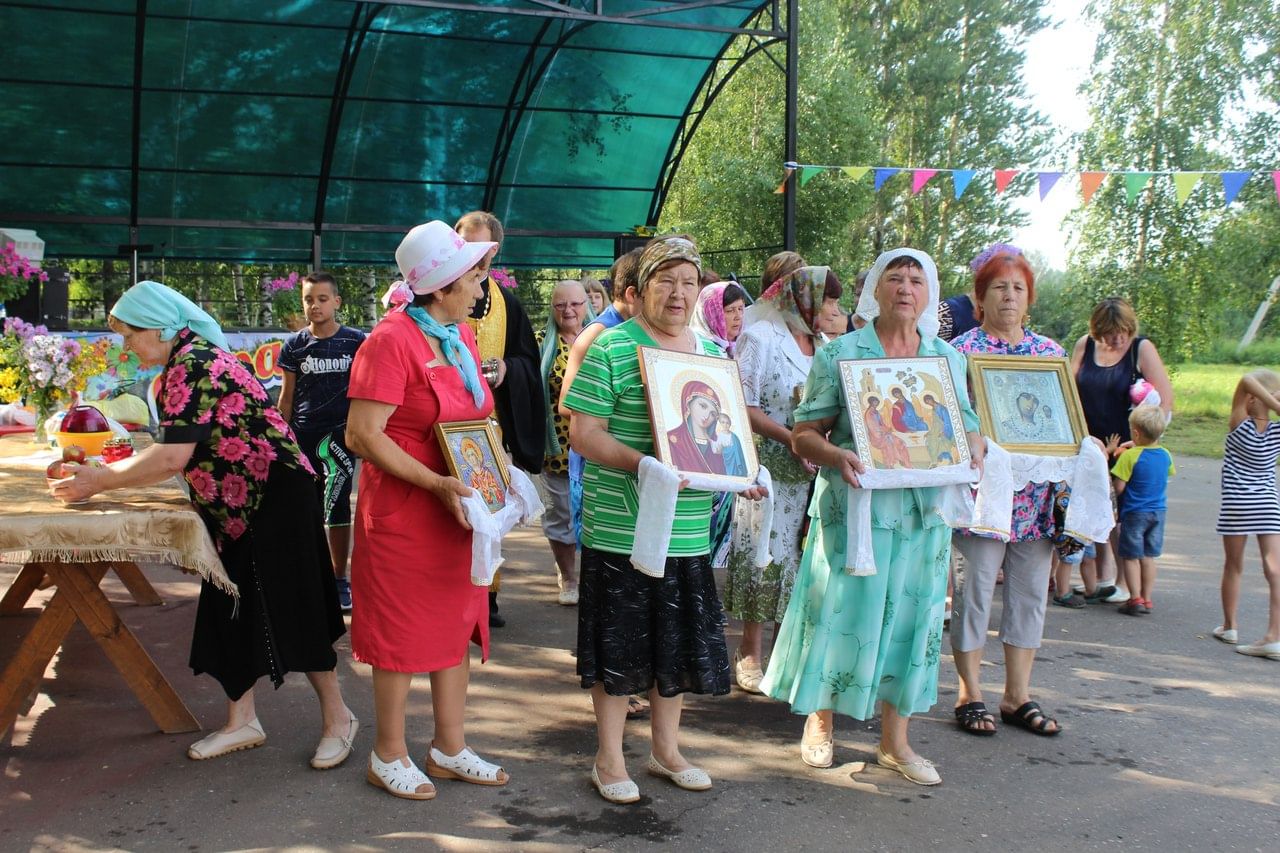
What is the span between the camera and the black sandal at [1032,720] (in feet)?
15.0

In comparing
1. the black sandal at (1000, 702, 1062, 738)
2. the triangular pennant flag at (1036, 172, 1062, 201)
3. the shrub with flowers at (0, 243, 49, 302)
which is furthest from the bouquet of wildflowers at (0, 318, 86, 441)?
the triangular pennant flag at (1036, 172, 1062, 201)

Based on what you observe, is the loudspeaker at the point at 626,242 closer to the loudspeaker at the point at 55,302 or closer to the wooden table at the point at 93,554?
the loudspeaker at the point at 55,302

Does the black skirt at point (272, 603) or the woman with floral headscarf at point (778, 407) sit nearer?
the black skirt at point (272, 603)

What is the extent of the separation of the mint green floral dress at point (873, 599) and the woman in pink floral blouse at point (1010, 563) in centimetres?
51

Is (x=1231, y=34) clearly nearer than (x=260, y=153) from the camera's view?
No

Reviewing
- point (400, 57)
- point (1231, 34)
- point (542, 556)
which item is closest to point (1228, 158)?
point (1231, 34)

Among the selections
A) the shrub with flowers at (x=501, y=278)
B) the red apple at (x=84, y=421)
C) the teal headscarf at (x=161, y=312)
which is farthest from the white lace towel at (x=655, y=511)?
the shrub with flowers at (x=501, y=278)

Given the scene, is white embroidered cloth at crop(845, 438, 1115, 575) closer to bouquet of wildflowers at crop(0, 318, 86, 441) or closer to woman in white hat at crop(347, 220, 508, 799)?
woman in white hat at crop(347, 220, 508, 799)

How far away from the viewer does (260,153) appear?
14.9m

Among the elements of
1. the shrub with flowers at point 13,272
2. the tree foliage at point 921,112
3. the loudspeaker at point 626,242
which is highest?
the tree foliage at point 921,112

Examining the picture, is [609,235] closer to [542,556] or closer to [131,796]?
[542,556]

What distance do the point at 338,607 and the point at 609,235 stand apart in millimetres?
13048

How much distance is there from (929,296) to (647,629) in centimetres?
164

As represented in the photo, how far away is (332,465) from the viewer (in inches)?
244
